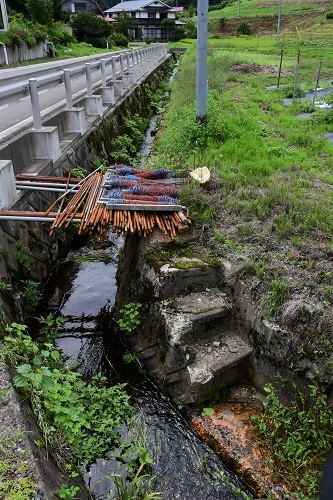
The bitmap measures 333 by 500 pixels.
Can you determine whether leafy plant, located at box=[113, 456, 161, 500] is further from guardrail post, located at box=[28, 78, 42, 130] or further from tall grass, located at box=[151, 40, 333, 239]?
guardrail post, located at box=[28, 78, 42, 130]

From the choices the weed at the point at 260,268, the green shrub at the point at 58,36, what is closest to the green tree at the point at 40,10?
the green shrub at the point at 58,36

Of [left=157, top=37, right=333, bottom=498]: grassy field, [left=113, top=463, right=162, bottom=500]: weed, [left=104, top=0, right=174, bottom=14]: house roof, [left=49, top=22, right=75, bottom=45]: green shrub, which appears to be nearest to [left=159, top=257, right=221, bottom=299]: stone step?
[left=157, top=37, right=333, bottom=498]: grassy field

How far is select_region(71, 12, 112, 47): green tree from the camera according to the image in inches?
1485

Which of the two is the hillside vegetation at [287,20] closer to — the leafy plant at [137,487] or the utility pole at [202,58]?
the utility pole at [202,58]

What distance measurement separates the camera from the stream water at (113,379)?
370 centimetres

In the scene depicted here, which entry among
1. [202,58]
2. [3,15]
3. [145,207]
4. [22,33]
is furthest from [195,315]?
[22,33]

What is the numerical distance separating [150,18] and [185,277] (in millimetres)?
65956

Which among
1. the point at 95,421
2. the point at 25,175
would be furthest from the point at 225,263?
the point at 25,175

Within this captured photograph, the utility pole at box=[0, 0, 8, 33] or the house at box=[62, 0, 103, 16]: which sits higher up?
the house at box=[62, 0, 103, 16]

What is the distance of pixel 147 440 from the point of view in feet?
13.5

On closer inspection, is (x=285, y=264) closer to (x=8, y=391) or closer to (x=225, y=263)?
(x=225, y=263)

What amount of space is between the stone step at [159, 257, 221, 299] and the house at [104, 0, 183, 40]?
199ft

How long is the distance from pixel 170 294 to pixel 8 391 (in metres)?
2.23

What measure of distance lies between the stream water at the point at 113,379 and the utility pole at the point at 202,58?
3757mm
